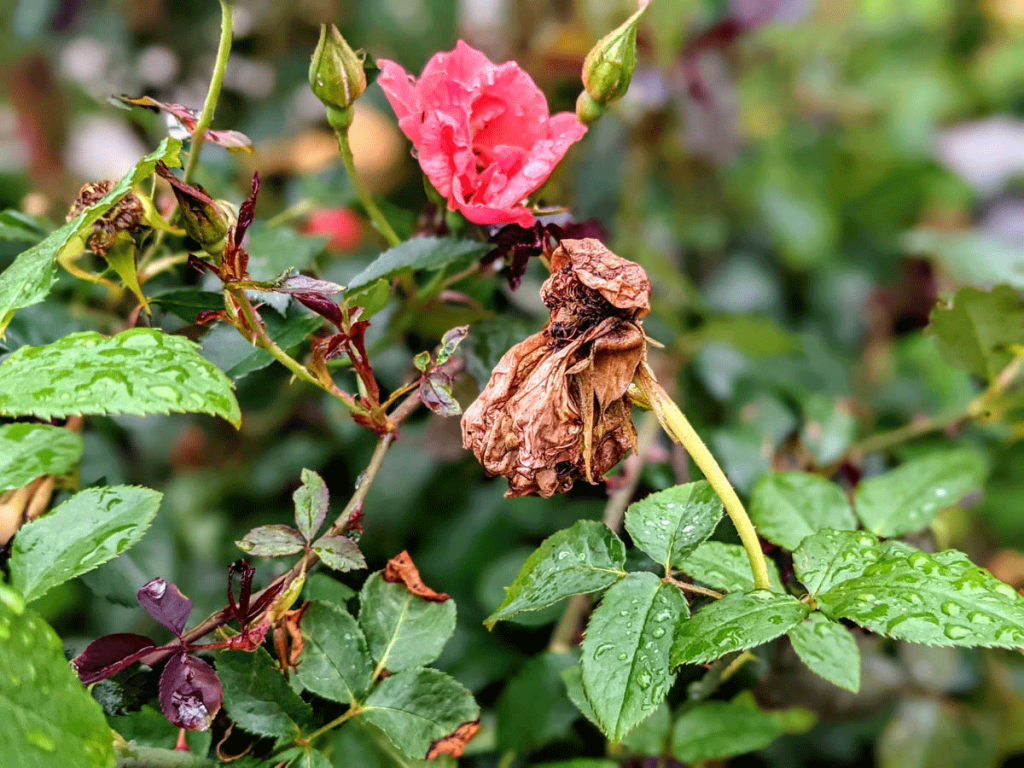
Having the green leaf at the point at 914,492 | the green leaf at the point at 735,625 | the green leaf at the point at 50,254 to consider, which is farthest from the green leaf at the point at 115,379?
the green leaf at the point at 914,492

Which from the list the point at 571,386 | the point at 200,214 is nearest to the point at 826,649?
the point at 571,386

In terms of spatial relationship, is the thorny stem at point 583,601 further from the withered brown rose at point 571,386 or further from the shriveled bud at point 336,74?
the shriveled bud at point 336,74

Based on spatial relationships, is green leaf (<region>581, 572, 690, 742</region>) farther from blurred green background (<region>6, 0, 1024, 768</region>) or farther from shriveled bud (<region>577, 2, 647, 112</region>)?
shriveled bud (<region>577, 2, 647, 112</region>)

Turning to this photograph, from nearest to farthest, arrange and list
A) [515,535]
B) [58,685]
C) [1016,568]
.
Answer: [58,685]
[515,535]
[1016,568]

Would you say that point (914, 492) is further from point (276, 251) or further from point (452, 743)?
point (276, 251)

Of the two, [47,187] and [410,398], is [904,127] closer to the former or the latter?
[410,398]

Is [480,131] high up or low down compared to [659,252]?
up

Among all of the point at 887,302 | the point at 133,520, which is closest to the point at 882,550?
the point at 133,520
